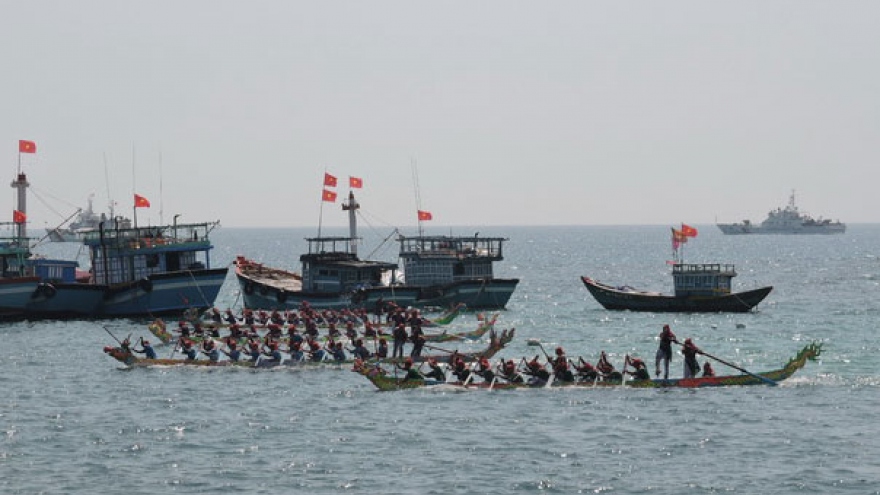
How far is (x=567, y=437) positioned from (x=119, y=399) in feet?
59.8

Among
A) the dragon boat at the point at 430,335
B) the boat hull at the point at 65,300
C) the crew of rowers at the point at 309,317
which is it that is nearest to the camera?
the dragon boat at the point at 430,335

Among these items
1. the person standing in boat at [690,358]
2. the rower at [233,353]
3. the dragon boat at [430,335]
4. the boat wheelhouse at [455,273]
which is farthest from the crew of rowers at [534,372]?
the boat wheelhouse at [455,273]

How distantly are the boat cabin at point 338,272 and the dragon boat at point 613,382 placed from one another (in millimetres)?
31813

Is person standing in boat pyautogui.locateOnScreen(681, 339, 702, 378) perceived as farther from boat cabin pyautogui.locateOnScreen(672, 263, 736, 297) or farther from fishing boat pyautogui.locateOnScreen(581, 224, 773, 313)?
boat cabin pyautogui.locateOnScreen(672, 263, 736, 297)

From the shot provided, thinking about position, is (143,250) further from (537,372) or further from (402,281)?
(537,372)

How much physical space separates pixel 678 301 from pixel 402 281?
60.5 ft

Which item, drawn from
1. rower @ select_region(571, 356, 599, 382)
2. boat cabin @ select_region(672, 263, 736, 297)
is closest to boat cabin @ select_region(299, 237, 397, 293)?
boat cabin @ select_region(672, 263, 736, 297)

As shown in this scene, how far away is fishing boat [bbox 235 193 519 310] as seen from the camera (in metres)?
82.4

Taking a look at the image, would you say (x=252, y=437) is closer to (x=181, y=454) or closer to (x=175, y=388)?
(x=181, y=454)

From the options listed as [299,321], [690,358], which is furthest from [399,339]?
[299,321]

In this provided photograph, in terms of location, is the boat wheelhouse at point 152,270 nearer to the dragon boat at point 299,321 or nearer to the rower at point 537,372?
the dragon boat at point 299,321

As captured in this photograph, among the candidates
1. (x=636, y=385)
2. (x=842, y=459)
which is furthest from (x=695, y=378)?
(x=842, y=459)

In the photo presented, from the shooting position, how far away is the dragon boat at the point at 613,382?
50.1 metres

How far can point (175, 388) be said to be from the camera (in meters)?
53.2
